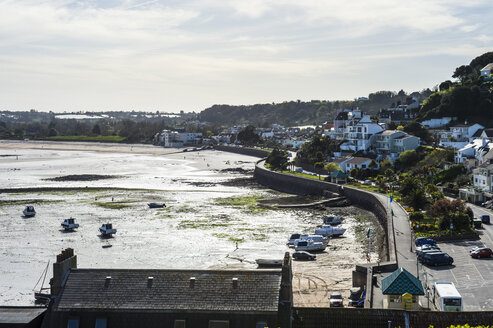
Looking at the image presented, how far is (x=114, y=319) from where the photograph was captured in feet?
58.2

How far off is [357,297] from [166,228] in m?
27.2

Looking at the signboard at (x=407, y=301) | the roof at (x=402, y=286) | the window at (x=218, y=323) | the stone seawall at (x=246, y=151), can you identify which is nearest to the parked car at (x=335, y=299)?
the roof at (x=402, y=286)

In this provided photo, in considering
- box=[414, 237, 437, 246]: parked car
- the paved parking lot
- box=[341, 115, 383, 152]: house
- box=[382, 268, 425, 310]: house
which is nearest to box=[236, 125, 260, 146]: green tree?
box=[341, 115, 383, 152]: house

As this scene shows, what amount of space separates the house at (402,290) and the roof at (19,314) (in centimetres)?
1345

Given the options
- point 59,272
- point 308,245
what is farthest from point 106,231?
point 59,272

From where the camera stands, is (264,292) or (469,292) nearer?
(264,292)

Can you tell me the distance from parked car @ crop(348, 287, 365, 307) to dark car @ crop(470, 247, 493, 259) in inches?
392

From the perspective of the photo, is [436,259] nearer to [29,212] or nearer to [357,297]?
[357,297]

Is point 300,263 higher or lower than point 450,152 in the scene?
lower

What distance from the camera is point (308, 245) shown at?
40.9 metres

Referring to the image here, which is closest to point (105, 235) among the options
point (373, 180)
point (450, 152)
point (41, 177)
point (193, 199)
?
point (193, 199)

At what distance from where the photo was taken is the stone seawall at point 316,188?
Result: 51500 millimetres

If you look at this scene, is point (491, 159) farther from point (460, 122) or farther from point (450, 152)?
point (460, 122)

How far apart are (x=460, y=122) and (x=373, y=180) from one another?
30.9 m
